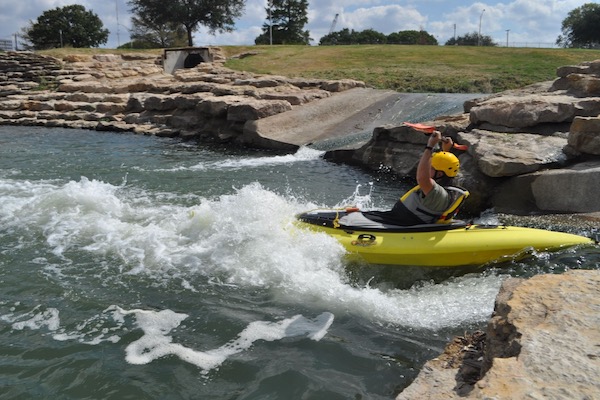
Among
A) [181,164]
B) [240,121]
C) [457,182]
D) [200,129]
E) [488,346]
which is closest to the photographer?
[488,346]

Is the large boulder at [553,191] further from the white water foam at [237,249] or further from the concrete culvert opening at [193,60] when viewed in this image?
the concrete culvert opening at [193,60]

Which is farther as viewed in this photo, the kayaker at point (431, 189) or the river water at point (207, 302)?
the kayaker at point (431, 189)

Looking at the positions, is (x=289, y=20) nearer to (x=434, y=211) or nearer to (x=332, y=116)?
(x=332, y=116)

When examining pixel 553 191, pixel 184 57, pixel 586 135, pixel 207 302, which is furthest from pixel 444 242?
pixel 184 57

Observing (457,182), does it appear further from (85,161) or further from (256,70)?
(256,70)

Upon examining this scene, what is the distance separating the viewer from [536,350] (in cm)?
233

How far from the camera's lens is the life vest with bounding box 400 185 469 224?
17.3ft

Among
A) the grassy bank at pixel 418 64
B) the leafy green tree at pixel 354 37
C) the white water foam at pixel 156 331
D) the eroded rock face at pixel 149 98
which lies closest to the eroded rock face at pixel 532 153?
the white water foam at pixel 156 331

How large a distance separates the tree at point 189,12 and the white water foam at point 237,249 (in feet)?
107

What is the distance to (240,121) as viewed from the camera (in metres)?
14.9

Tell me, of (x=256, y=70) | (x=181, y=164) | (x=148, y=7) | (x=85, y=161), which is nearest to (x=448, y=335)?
(x=181, y=164)

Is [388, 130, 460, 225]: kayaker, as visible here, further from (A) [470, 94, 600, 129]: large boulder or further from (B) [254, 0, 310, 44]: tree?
(B) [254, 0, 310, 44]: tree

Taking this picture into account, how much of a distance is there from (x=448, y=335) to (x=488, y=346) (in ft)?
4.48

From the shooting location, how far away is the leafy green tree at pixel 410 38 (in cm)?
6025
